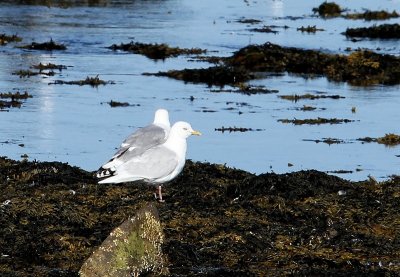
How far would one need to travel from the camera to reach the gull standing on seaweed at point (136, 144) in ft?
37.4

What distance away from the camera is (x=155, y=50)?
102 feet

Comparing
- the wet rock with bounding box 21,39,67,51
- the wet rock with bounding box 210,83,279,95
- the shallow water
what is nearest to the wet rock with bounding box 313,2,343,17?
the shallow water

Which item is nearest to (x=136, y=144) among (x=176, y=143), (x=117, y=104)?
(x=176, y=143)

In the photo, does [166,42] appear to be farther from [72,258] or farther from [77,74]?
[72,258]

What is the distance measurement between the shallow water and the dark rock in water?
19.0 feet

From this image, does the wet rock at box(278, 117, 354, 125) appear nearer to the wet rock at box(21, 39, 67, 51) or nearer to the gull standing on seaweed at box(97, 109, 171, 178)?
the gull standing on seaweed at box(97, 109, 171, 178)

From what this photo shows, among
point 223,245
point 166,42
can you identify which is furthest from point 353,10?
point 223,245

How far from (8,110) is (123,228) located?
1190 centimetres

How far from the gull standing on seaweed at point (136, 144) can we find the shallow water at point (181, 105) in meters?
2.01

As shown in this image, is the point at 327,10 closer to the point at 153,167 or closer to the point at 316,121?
the point at 316,121

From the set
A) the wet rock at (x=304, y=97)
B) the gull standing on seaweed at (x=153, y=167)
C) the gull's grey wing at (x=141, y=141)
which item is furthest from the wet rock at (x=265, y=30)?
the gull standing on seaweed at (x=153, y=167)

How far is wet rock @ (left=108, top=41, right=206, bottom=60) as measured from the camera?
30.9 metres

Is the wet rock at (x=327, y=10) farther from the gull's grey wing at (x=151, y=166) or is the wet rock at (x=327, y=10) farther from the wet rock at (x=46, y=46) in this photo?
the gull's grey wing at (x=151, y=166)

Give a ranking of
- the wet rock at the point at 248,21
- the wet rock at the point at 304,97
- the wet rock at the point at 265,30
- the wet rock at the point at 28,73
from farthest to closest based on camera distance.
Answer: the wet rock at the point at 248,21
the wet rock at the point at 265,30
the wet rock at the point at 28,73
the wet rock at the point at 304,97
